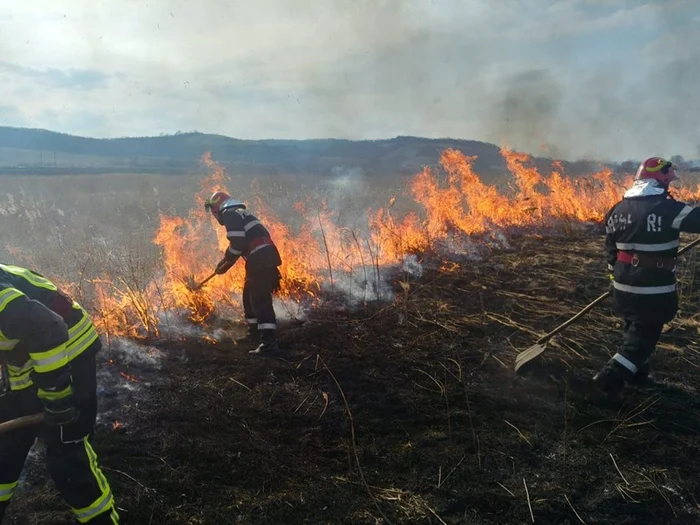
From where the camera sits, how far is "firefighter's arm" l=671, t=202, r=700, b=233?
4145 millimetres

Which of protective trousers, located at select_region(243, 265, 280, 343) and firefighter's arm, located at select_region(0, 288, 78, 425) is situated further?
protective trousers, located at select_region(243, 265, 280, 343)

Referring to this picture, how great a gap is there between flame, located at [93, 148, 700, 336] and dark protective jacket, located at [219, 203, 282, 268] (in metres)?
1.20

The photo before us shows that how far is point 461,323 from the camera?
6.54 metres

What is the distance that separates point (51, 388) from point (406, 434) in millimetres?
2823

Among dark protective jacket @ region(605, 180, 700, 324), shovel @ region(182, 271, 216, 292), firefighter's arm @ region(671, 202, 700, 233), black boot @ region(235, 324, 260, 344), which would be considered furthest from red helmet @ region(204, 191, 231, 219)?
firefighter's arm @ region(671, 202, 700, 233)

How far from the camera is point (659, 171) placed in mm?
4590

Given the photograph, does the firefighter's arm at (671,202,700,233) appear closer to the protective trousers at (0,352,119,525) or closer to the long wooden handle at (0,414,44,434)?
the protective trousers at (0,352,119,525)

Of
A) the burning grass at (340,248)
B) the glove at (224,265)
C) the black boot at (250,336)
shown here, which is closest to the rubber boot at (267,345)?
the black boot at (250,336)

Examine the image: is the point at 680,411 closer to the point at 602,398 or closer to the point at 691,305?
the point at 602,398

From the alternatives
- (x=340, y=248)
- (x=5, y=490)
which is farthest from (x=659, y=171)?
(x=340, y=248)

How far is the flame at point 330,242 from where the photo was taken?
712cm

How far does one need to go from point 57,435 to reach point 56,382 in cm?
40

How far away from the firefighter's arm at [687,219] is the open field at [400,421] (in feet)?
5.56

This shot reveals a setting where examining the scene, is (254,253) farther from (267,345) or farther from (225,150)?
(225,150)
